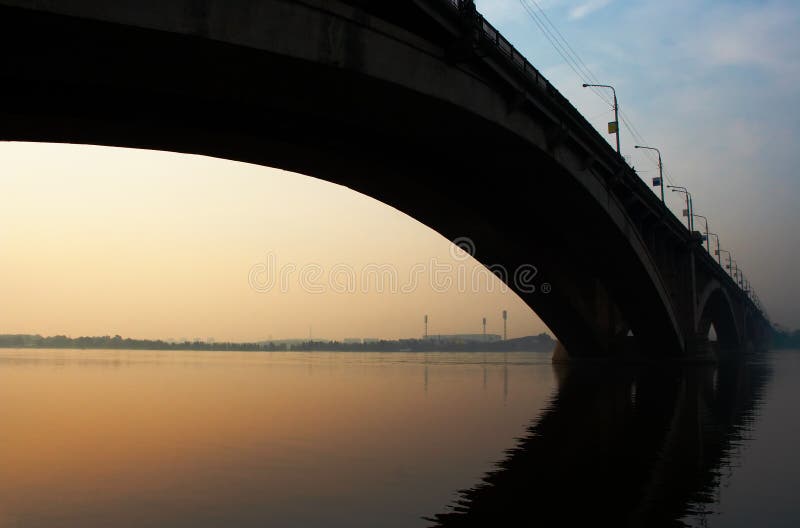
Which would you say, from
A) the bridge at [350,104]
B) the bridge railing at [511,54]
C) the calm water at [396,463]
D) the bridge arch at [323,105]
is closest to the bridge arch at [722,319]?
the bridge at [350,104]

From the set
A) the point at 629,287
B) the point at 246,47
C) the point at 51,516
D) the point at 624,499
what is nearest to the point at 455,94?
the point at 246,47

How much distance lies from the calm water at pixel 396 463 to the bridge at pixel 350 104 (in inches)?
319

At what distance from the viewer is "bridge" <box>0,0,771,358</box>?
1422 centimetres

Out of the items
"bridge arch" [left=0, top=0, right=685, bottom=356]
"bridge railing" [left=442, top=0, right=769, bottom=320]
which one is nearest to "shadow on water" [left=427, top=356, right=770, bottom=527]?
"bridge arch" [left=0, top=0, right=685, bottom=356]

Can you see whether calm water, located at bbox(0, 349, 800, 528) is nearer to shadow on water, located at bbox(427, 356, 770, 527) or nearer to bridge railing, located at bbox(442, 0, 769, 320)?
shadow on water, located at bbox(427, 356, 770, 527)

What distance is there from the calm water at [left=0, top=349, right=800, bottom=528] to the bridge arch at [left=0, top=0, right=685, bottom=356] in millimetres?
8101

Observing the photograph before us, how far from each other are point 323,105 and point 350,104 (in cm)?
77

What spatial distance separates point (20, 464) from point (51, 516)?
4246mm

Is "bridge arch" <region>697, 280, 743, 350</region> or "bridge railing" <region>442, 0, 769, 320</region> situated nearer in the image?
"bridge railing" <region>442, 0, 769, 320</region>

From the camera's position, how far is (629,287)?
4397 cm

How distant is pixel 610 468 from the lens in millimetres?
11211

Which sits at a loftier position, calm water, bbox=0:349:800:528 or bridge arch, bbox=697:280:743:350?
bridge arch, bbox=697:280:743:350

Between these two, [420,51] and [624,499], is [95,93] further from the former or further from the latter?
[624,499]

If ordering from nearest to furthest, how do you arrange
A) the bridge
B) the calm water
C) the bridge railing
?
the calm water
the bridge
the bridge railing
